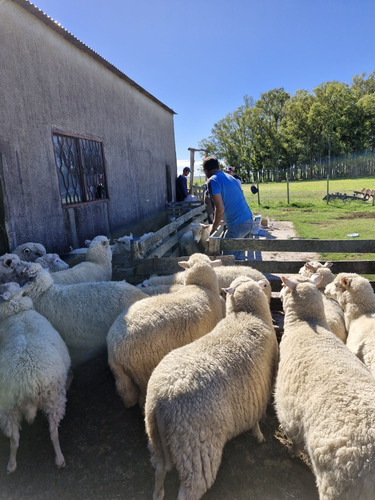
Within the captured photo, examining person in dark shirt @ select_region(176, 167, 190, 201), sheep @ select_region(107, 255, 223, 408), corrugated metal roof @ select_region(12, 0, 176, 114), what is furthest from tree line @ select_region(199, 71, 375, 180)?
sheep @ select_region(107, 255, 223, 408)

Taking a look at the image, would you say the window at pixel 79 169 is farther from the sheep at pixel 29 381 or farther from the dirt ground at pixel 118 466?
the dirt ground at pixel 118 466

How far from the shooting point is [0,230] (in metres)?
4.75

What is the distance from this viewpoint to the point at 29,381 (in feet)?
7.83

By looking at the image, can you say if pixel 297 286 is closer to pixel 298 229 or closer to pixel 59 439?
pixel 59 439

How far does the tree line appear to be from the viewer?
40.9 m

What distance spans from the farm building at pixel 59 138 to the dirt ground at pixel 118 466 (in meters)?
3.17

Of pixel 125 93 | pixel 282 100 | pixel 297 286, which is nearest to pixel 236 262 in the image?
pixel 297 286

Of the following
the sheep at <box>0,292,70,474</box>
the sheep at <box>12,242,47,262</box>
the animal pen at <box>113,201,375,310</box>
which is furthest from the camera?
the sheep at <box>12,242,47,262</box>

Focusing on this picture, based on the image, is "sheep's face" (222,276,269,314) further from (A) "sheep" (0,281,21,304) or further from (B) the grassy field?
(B) the grassy field

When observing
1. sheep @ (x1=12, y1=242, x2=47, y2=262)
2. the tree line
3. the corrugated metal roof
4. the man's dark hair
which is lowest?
sheep @ (x1=12, y1=242, x2=47, y2=262)

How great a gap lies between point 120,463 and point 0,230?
376cm

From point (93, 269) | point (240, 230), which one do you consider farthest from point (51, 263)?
point (240, 230)

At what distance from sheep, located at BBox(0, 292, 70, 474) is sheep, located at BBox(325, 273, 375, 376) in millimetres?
2436

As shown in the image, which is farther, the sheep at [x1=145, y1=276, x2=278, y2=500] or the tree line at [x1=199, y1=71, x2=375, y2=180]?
the tree line at [x1=199, y1=71, x2=375, y2=180]
